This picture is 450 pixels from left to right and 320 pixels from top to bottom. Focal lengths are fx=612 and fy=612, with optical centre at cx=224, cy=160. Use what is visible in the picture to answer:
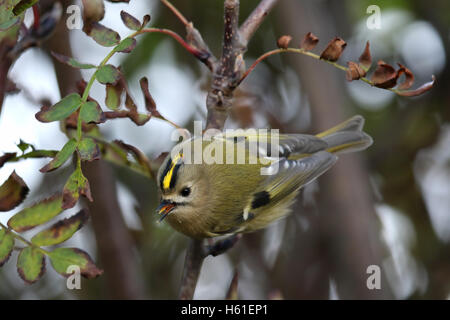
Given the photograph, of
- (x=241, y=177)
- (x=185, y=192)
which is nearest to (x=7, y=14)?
(x=185, y=192)

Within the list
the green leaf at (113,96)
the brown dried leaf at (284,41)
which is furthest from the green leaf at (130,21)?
the brown dried leaf at (284,41)

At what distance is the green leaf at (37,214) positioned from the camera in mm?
1146

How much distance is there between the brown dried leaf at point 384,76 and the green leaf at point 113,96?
52 cm

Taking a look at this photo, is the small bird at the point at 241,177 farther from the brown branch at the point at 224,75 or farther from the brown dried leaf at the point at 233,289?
the brown dried leaf at the point at 233,289

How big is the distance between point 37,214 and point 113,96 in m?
0.29

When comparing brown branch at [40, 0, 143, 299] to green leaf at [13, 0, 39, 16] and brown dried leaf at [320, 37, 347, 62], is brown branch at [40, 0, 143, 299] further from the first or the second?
brown dried leaf at [320, 37, 347, 62]

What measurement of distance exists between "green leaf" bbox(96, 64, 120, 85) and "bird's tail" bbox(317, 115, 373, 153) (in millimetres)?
1060

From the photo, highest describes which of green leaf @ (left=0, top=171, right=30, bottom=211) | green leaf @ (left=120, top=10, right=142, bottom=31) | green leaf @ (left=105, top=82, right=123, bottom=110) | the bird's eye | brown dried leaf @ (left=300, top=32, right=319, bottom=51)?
green leaf @ (left=120, top=10, right=142, bottom=31)

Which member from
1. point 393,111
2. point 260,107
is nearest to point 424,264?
point 393,111

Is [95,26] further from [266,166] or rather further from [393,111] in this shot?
[393,111]

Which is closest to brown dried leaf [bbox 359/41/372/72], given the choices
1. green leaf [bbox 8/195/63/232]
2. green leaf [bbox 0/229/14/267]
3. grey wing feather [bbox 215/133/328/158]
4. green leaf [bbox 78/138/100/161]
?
green leaf [bbox 78/138/100/161]

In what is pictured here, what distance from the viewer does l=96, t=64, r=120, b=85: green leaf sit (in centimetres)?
112

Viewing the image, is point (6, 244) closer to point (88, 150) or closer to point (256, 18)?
point (88, 150)
